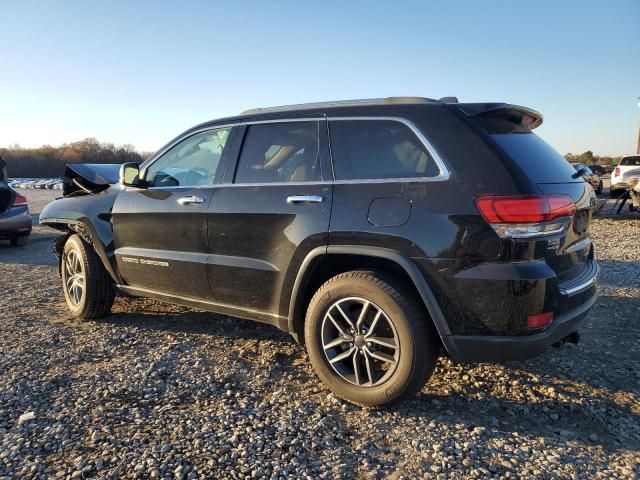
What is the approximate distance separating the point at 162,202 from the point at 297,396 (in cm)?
197

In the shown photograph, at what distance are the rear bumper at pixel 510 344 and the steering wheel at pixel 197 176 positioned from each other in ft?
7.42

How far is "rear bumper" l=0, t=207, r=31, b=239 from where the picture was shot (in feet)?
30.9

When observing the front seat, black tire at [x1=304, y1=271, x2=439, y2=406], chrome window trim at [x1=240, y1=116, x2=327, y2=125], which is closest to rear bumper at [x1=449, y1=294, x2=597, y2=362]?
black tire at [x1=304, y1=271, x2=439, y2=406]

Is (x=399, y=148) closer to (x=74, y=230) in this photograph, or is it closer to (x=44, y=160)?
(x=74, y=230)

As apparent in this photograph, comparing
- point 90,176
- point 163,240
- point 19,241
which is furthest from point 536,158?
point 19,241

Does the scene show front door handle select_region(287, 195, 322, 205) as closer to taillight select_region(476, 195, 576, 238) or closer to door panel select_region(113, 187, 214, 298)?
door panel select_region(113, 187, 214, 298)

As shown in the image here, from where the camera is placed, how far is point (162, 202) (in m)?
4.01

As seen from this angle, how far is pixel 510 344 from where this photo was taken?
103 inches

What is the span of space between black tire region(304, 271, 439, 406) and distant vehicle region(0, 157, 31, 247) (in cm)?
876

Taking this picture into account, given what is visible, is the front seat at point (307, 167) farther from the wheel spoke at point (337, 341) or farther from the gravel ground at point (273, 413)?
the gravel ground at point (273, 413)

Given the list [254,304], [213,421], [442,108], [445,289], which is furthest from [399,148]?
[213,421]

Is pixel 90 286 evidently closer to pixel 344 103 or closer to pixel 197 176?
pixel 197 176

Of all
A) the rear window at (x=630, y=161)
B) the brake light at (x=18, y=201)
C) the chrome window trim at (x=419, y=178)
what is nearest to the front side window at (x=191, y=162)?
the chrome window trim at (x=419, y=178)

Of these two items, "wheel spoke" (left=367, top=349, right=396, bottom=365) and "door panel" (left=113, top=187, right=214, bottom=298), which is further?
"door panel" (left=113, top=187, right=214, bottom=298)
